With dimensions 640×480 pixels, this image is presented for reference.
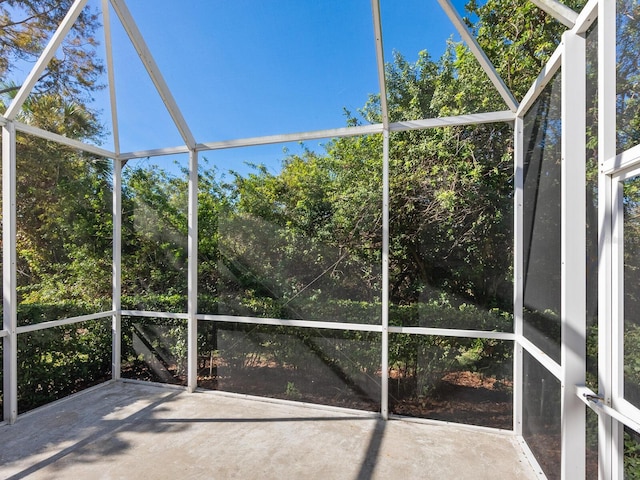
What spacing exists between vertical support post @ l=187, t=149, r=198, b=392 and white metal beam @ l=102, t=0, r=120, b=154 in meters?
0.98

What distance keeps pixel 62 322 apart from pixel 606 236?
169 inches

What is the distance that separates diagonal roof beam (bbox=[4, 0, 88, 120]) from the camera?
2471 mm

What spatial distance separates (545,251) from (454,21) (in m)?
1.61

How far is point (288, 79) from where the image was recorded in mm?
3045

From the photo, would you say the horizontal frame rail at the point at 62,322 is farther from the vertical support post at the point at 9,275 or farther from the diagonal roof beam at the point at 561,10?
the diagonal roof beam at the point at 561,10

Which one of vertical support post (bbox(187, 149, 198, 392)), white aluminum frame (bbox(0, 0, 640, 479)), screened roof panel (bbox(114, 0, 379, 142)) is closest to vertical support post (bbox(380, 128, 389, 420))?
white aluminum frame (bbox(0, 0, 640, 479))

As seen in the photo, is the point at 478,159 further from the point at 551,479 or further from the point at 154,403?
the point at 154,403

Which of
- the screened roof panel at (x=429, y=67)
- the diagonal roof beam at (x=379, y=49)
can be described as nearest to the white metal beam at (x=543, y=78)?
the screened roof panel at (x=429, y=67)

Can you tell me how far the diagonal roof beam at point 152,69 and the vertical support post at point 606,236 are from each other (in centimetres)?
299

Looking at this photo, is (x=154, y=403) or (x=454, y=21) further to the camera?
(x=154, y=403)

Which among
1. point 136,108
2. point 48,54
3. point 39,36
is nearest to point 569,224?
point 48,54

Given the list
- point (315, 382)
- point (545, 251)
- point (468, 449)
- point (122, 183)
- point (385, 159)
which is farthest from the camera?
point (122, 183)

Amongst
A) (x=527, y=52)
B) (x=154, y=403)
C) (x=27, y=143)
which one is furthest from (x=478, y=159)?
(x=27, y=143)

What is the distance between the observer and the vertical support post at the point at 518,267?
2.57 metres
